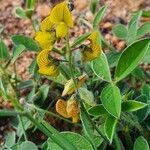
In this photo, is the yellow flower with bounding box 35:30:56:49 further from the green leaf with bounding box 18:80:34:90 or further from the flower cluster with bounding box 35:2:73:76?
the green leaf with bounding box 18:80:34:90

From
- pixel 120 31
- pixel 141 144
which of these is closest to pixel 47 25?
pixel 141 144

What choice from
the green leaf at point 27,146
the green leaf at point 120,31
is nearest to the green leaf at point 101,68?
the green leaf at point 27,146

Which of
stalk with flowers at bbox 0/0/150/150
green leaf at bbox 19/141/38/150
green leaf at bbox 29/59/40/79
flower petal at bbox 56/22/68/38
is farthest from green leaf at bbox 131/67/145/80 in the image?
flower petal at bbox 56/22/68/38

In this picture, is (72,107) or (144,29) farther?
(144,29)

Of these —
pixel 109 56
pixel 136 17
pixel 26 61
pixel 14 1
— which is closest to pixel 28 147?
pixel 109 56

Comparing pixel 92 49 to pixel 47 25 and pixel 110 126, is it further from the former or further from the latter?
pixel 110 126

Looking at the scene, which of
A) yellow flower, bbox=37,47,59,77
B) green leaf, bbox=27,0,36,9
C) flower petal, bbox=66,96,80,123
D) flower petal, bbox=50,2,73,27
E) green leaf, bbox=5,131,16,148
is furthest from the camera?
green leaf, bbox=27,0,36,9

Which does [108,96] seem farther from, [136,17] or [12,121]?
[12,121]
